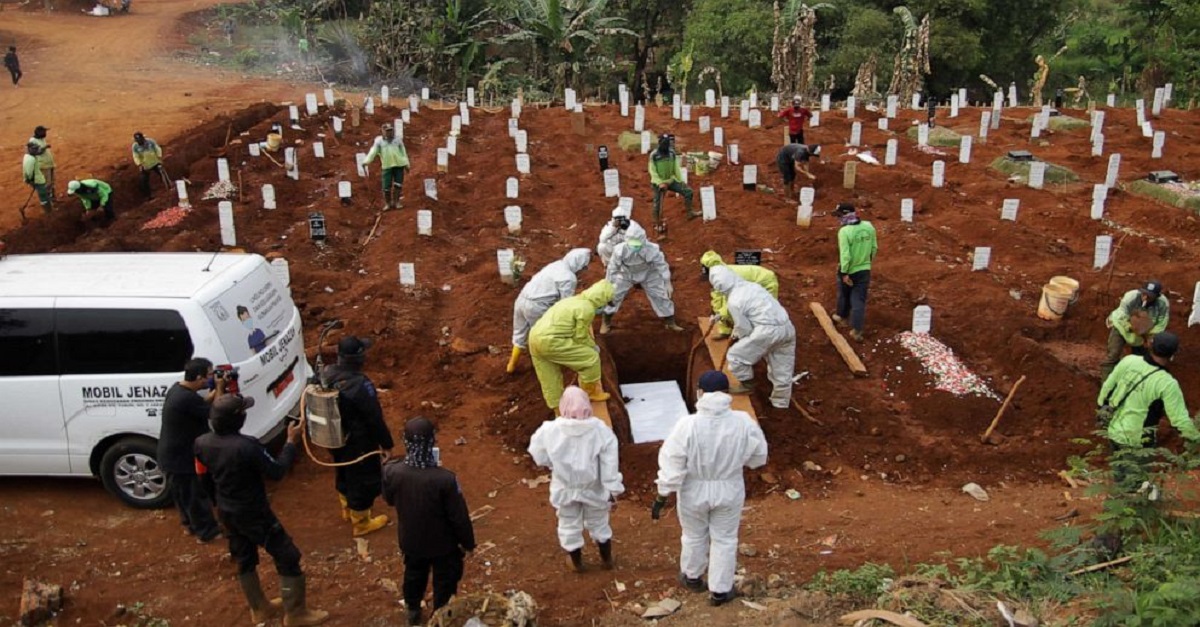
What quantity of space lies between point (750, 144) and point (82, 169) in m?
13.4

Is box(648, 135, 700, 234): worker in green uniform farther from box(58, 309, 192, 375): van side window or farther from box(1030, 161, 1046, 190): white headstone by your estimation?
box(58, 309, 192, 375): van side window

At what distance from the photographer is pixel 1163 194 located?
1572cm

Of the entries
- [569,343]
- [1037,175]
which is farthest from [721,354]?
[1037,175]

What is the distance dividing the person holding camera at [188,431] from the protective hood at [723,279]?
4.17 meters

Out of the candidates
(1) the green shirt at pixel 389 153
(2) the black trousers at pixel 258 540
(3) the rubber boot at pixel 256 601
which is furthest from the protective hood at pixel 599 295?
(1) the green shirt at pixel 389 153

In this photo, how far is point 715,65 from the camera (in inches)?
1083

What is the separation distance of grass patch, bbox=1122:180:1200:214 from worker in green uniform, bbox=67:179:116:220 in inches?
678

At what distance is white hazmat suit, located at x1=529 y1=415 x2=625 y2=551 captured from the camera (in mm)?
5691

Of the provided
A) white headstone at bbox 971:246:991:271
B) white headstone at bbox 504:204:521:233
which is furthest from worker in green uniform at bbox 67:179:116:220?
white headstone at bbox 971:246:991:271

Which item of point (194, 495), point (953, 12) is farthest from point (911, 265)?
point (953, 12)

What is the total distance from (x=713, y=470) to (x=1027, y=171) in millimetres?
13805

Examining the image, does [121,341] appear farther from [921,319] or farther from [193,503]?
[921,319]

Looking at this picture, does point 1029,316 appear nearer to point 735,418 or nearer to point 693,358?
point 693,358

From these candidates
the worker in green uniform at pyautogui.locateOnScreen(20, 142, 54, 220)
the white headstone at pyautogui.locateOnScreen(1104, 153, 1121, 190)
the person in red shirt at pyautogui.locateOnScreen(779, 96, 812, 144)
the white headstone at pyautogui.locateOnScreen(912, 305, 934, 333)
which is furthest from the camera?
the person in red shirt at pyautogui.locateOnScreen(779, 96, 812, 144)
